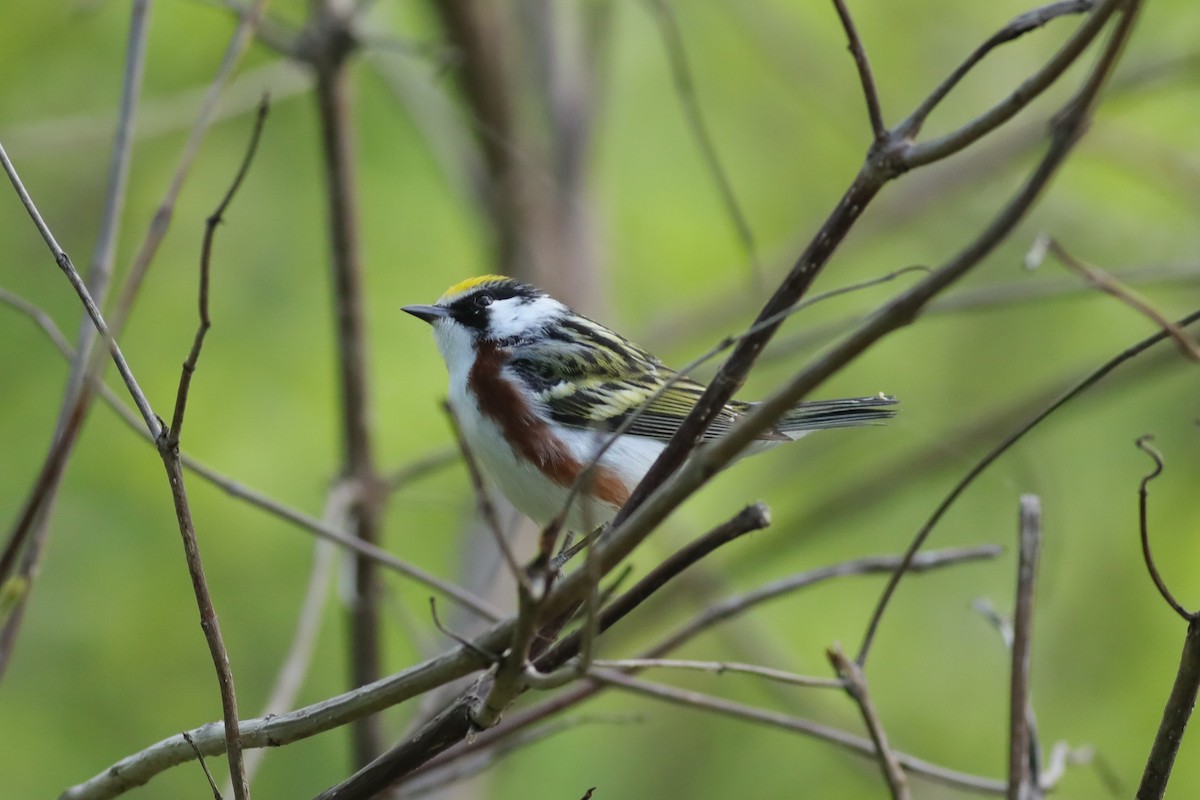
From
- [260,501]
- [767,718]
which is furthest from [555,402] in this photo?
[767,718]

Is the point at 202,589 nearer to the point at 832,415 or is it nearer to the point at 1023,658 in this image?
the point at 1023,658

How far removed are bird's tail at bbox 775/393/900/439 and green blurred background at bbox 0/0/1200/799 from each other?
1095 millimetres

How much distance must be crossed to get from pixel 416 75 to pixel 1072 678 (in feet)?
14.8

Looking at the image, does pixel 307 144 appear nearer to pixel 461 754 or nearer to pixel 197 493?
pixel 197 493

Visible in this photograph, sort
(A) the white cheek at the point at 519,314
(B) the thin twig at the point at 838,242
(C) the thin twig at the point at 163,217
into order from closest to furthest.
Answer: (B) the thin twig at the point at 838,242, (C) the thin twig at the point at 163,217, (A) the white cheek at the point at 519,314

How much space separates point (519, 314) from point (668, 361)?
8.48 ft

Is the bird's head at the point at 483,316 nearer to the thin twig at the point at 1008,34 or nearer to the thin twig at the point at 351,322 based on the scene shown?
the thin twig at the point at 351,322

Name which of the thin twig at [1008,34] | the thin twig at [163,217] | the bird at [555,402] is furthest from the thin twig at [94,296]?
the thin twig at [1008,34]

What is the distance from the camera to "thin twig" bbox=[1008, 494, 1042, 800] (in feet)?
5.74

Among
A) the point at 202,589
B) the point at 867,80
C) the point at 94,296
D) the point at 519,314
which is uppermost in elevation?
the point at 519,314

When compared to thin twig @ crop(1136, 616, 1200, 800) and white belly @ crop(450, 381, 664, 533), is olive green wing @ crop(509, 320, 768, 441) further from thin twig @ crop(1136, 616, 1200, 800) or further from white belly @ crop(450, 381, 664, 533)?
thin twig @ crop(1136, 616, 1200, 800)

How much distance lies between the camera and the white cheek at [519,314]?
4238 millimetres

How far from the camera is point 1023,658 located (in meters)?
1.81

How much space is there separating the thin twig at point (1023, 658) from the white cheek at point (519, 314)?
2.48 meters
